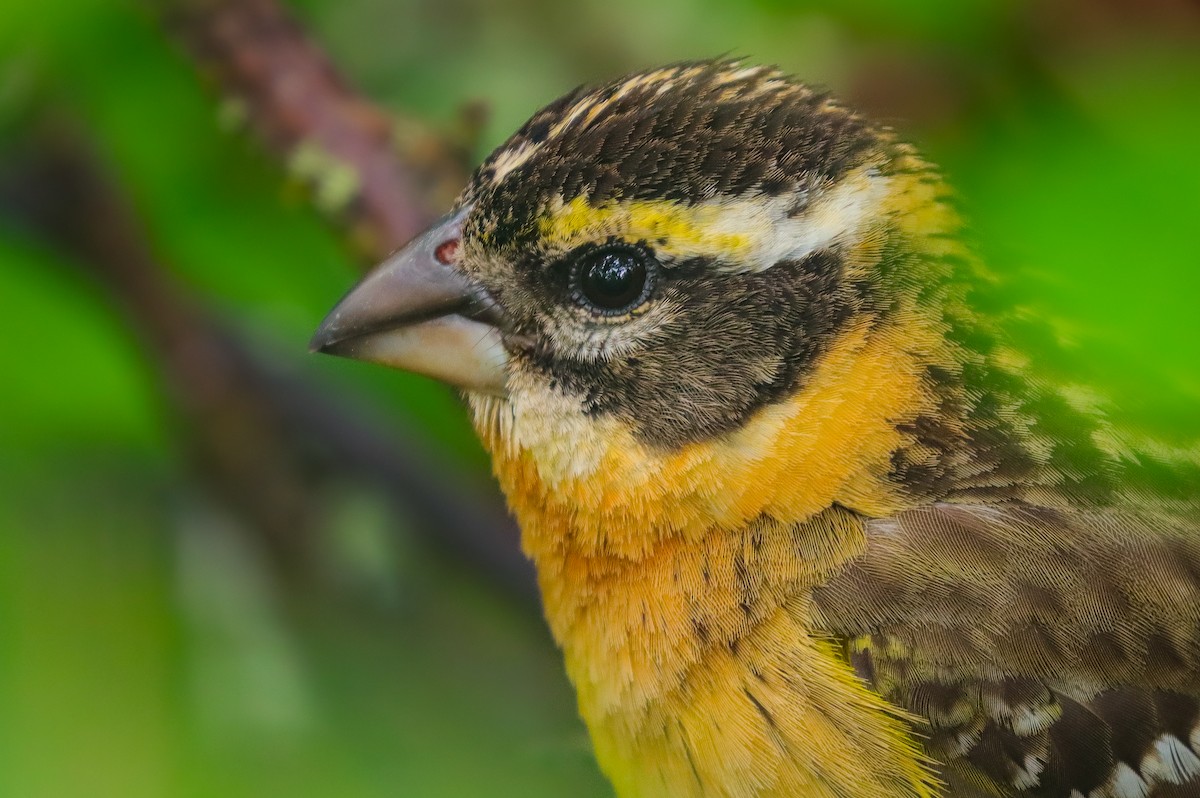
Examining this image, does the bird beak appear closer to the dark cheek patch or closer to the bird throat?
the bird throat

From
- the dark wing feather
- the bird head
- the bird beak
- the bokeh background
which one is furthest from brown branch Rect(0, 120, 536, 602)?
the dark wing feather

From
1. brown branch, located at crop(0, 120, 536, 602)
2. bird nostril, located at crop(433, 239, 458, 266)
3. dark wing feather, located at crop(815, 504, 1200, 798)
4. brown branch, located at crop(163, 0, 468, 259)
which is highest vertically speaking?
brown branch, located at crop(163, 0, 468, 259)

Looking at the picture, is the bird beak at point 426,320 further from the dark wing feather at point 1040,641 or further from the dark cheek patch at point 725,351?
the dark wing feather at point 1040,641

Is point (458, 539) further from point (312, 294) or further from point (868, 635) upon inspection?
point (868, 635)

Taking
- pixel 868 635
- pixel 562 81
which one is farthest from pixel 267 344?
pixel 868 635

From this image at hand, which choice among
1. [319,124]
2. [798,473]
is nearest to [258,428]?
[319,124]

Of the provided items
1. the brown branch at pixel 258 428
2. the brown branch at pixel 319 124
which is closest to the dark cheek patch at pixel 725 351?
the brown branch at pixel 319 124
